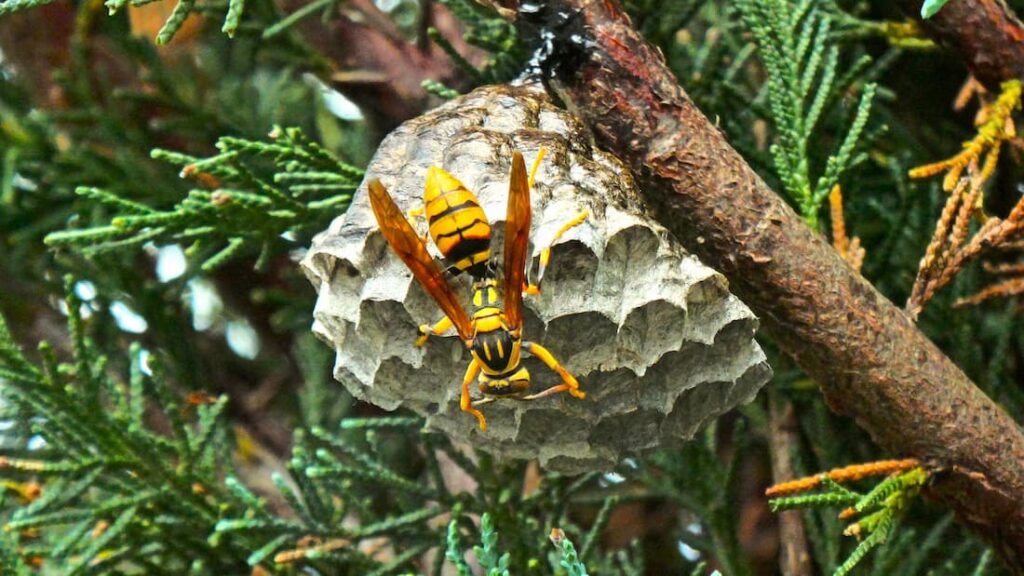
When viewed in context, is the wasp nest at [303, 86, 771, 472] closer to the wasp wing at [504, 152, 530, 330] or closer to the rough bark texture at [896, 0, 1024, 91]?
the wasp wing at [504, 152, 530, 330]

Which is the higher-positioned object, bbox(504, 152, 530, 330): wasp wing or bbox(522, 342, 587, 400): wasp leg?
bbox(504, 152, 530, 330): wasp wing

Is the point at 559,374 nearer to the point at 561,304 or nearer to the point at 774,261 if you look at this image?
the point at 561,304

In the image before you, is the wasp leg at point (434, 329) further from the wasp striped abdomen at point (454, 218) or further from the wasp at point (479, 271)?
the wasp striped abdomen at point (454, 218)

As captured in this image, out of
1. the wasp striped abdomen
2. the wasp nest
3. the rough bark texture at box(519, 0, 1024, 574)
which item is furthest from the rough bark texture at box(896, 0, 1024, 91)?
the wasp striped abdomen

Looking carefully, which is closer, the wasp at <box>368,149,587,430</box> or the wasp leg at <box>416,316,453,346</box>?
the wasp at <box>368,149,587,430</box>

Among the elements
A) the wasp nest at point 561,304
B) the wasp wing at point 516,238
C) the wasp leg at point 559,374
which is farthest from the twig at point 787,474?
the wasp wing at point 516,238

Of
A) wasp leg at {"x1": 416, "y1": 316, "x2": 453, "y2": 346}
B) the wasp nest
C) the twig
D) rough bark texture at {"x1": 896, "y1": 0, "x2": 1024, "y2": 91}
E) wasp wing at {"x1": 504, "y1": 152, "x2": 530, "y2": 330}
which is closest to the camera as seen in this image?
wasp wing at {"x1": 504, "y1": 152, "x2": 530, "y2": 330}

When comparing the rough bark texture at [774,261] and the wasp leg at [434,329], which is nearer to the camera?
the rough bark texture at [774,261]
